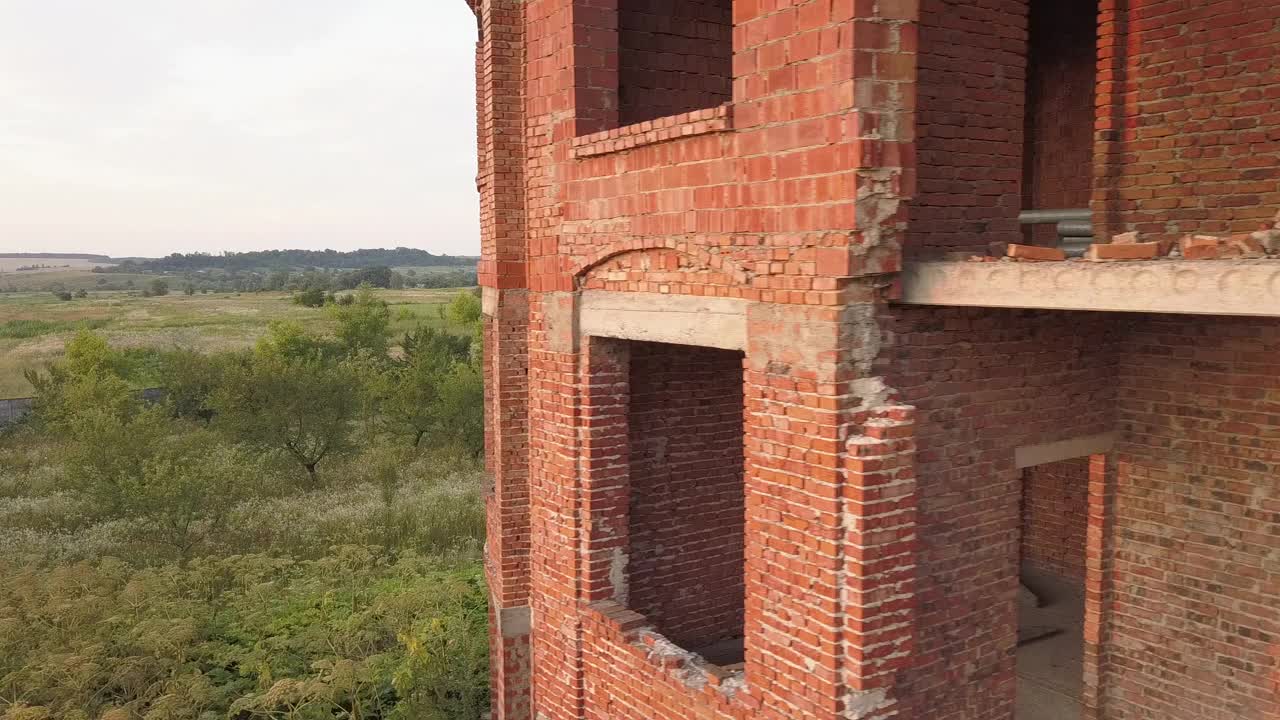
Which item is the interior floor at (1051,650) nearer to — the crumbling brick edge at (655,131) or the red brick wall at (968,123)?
the red brick wall at (968,123)

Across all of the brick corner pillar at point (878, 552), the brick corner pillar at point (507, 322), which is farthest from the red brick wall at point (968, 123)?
the brick corner pillar at point (507, 322)

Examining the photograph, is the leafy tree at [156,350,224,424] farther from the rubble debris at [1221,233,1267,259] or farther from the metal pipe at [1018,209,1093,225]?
the rubble debris at [1221,233,1267,259]

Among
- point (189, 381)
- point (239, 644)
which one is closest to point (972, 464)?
point (239, 644)

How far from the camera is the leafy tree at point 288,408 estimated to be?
82.7ft

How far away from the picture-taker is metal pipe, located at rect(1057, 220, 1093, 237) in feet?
20.7

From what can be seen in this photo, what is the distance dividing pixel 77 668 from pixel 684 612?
792 cm

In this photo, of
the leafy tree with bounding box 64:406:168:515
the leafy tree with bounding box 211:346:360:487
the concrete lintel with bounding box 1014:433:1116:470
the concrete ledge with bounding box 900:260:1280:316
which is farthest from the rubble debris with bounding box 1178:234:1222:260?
the leafy tree with bounding box 211:346:360:487

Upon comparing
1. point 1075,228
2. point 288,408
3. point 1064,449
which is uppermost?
point 1075,228

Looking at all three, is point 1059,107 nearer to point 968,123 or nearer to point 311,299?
point 968,123

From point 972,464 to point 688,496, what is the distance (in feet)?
9.10

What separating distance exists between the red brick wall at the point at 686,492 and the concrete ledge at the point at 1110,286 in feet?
9.73

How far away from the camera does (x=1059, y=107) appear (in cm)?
885

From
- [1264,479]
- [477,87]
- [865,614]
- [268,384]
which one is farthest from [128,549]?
[1264,479]

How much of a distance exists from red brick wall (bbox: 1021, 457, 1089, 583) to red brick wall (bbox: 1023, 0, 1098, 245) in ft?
8.02
